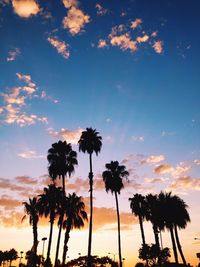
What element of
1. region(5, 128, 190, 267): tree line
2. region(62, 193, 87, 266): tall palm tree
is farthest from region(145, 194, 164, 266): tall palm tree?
region(62, 193, 87, 266): tall palm tree

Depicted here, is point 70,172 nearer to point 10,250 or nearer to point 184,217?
point 184,217

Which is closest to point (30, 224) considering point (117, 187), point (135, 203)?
point (117, 187)

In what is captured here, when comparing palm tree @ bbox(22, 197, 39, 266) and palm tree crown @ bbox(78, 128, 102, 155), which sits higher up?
palm tree crown @ bbox(78, 128, 102, 155)

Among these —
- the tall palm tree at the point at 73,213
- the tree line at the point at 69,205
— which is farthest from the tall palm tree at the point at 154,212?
the tall palm tree at the point at 73,213

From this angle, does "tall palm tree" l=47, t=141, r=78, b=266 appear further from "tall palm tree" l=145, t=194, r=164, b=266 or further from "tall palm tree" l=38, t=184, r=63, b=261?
"tall palm tree" l=145, t=194, r=164, b=266

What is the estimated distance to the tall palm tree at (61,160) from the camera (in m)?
47.4

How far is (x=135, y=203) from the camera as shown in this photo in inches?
2290

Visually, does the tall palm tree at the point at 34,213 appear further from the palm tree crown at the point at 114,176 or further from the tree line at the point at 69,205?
the palm tree crown at the point at 114,176

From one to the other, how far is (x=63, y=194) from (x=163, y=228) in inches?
750

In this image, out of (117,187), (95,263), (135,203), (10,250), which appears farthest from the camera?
(10,250)

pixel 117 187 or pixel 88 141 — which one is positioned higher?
pixel 88 141

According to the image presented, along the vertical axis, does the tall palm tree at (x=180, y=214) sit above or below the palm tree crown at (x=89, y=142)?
below

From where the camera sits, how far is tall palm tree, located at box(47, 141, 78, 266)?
156 ft

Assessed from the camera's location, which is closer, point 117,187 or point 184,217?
point 184,217
